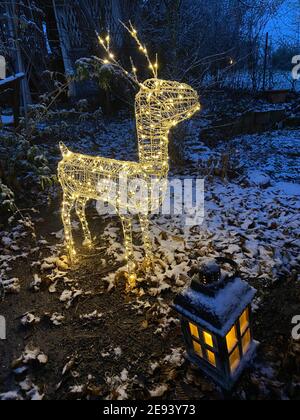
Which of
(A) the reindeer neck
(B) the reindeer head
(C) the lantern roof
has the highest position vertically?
(B) the reindeer head

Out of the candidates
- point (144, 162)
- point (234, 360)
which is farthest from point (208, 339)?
point (144, 162)

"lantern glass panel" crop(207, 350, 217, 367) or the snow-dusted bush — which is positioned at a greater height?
the snow-dusted bush

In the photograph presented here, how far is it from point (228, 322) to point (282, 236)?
9.11ft

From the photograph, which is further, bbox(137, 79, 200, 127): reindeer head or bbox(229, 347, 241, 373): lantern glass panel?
bbox(137, 79, 200, 127): reindeer head

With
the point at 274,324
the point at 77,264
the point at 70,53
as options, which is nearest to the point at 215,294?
the point at 274,324

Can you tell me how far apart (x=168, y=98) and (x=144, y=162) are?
2.54ft

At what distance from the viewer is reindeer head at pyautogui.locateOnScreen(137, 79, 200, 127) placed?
325 cm

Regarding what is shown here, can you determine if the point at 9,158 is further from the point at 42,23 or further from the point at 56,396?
the point at 42,23

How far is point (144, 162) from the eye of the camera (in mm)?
3562

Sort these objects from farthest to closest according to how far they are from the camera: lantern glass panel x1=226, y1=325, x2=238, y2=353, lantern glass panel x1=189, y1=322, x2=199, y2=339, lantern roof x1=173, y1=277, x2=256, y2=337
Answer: lantern glass panel x1=189, y1=322, x2=199, y2=339 → lantern glass panel x1=226, y1=325, x2=238, y2=353 → lantern roof x1=173, y1=277, x2=256, y2=337

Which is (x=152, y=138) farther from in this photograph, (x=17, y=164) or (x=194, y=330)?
(x=17, y=164)

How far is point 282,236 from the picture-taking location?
458cm

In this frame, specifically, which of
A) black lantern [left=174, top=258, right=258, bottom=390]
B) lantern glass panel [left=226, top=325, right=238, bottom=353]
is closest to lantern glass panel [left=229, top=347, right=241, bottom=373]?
black lantern [left=174, top=258, right=258, bottom=390]

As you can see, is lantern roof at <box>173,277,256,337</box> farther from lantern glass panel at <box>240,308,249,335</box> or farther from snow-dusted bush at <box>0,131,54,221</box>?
snow-dusted bush at <box>0,131,54,221</box>
